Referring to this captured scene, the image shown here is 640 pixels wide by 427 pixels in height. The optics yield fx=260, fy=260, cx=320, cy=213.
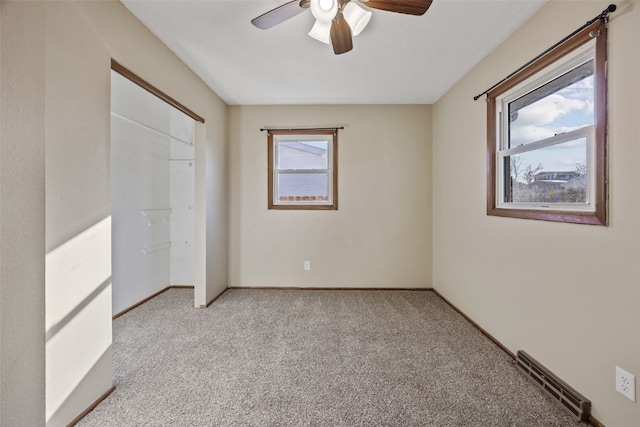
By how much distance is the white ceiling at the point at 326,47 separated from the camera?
1769 millimetres

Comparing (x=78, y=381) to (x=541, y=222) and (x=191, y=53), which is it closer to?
(x=191, y=53)

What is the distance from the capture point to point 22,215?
43.1 inches

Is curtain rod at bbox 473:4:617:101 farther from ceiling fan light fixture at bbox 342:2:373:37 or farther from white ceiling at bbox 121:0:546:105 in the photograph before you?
ceiling fan light fixture at bbox 342:2:373:37

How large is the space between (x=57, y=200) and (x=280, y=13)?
5.17 ft

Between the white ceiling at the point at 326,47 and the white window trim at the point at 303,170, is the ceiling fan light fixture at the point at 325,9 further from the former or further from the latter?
the white window trim at the point at 303,170

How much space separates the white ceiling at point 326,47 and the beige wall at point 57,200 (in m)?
0.46

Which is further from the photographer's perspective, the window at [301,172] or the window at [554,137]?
the window at [301,172]

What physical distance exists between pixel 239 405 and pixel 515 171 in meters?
2.59

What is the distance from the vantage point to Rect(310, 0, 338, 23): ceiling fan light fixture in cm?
145

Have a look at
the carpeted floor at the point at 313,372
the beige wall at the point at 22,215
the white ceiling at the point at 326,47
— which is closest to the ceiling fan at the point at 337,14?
the white ceiling at the point at 326,47

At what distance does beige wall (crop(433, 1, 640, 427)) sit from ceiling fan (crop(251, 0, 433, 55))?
3.24 feet

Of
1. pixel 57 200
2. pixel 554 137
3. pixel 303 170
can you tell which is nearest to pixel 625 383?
pixel 554 137

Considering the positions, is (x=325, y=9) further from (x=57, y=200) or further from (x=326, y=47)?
(x=57, y=200)

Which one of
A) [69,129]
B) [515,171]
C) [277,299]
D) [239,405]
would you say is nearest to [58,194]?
[69,129]
